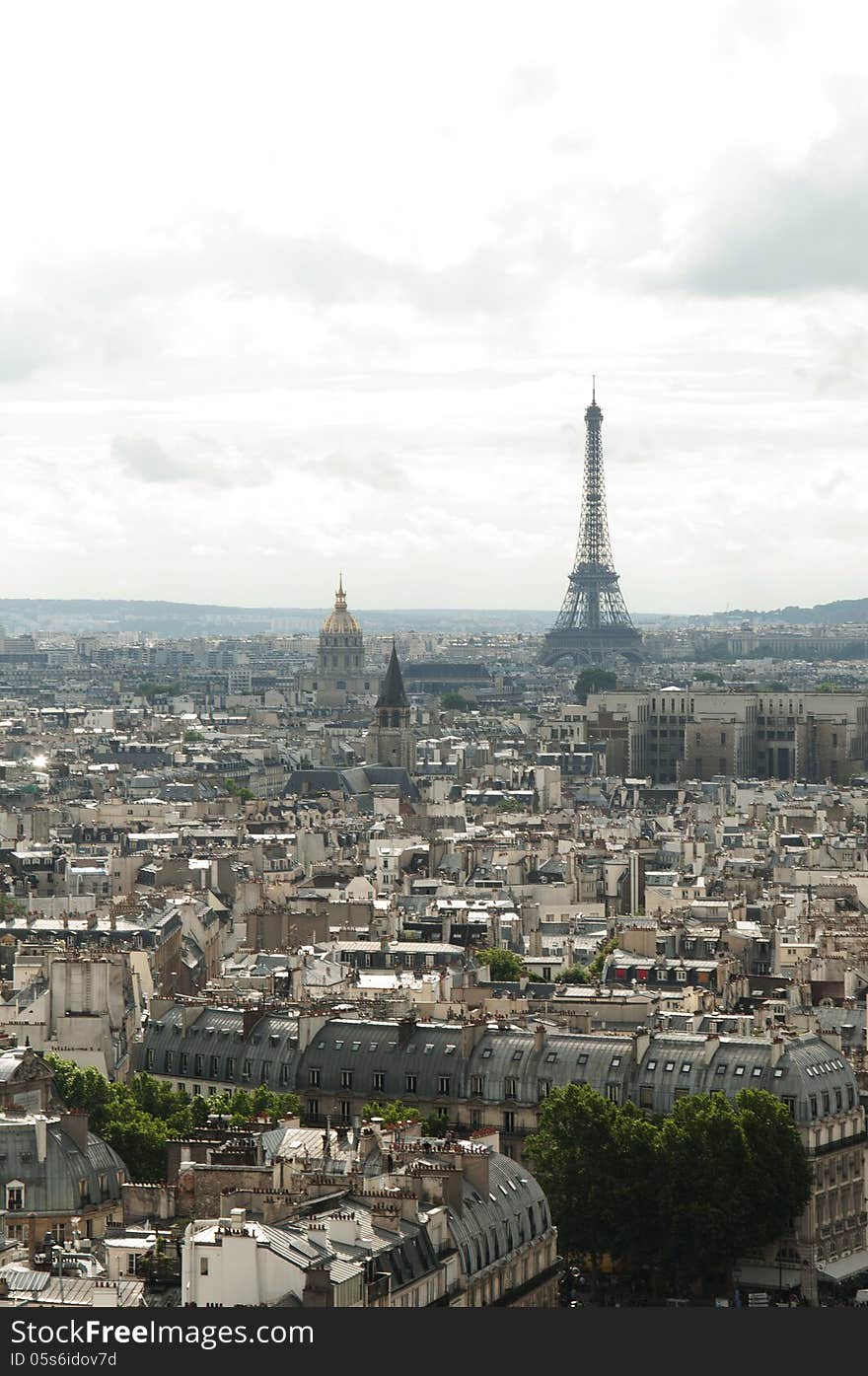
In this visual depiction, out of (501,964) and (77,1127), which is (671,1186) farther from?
(501,964)

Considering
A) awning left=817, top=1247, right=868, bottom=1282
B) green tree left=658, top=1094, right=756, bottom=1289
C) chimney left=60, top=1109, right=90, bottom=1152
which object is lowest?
awning left=817, top=1247, right=868, bottom=1282

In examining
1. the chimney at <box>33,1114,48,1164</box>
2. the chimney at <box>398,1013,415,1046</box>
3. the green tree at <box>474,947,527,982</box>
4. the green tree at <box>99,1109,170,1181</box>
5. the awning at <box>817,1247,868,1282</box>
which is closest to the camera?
the chimney at <box>33,1114,48,1164</box>

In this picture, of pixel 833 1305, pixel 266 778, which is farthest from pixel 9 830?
pixel 833 1305

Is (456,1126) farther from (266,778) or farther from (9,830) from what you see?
(266,778)

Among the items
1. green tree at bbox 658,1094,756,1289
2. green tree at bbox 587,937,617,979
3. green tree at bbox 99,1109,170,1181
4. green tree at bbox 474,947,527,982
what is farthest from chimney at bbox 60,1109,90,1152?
green tree at bbox 587,937,617,979

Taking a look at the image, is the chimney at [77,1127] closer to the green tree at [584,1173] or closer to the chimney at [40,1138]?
the chimney at [40,1138]

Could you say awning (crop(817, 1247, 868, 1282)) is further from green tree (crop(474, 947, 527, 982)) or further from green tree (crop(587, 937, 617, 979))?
green tree (crop(587, 937, 617, 979))
